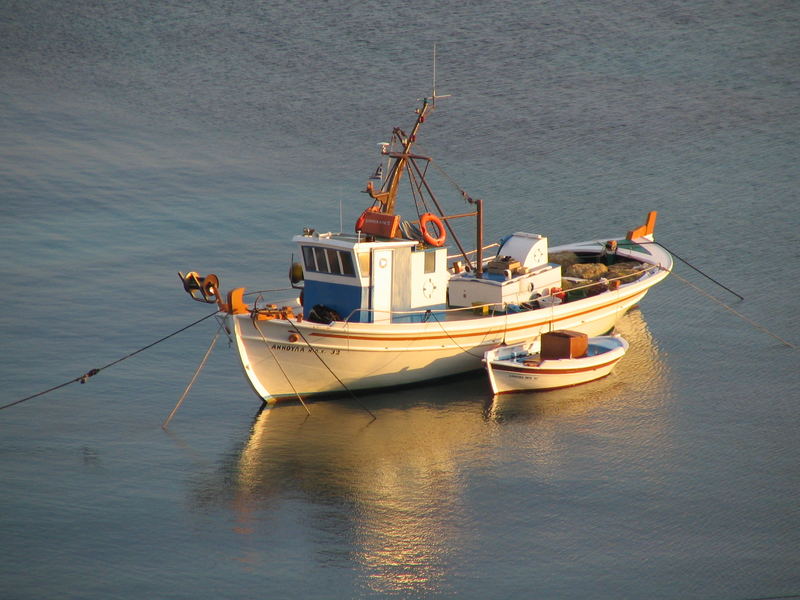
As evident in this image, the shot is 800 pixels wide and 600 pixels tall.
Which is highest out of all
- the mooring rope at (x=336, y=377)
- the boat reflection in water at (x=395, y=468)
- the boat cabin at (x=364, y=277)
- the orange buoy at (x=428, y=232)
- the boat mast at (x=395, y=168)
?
the boat mast at (x=395, y=168)

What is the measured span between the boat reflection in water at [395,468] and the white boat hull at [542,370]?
243mm

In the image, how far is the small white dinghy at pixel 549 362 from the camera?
2612 centimetres

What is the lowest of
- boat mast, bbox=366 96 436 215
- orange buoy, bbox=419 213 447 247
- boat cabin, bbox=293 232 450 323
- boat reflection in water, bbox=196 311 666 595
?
boat reflection in water, bbox=196 311 666 595

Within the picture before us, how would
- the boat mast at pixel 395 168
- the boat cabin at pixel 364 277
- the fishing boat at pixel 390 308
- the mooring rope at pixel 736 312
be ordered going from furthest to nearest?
the mooring rope at pixel 736 312 < the boat mast at pixel 395 168 < the boat cabin at pixel 364 277 < the fishing boat at pixel 390 308

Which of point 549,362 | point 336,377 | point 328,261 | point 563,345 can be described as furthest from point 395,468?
point 563,345

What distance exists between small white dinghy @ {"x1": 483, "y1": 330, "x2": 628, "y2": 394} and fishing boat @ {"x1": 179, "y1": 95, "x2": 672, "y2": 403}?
569 millimetres

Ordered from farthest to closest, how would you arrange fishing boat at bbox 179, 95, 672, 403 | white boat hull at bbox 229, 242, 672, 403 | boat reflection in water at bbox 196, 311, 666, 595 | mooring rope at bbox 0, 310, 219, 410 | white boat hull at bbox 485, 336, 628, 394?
white boat hull at bbox 485, 336, 628, 394 → fishing boat at bbox 179, 95, 672, 403 → white boat hull at bbox 229, 242, 672, 403 → mooring rope at bbox 0, 310, 219, 410 → boat reflection in water at bbox 196, 311, 666, 595

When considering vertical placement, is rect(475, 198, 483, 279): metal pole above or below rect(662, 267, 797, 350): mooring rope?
above

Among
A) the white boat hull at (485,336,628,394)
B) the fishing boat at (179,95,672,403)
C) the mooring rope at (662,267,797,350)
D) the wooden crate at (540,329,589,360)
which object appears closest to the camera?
the fishing boat at (179,95,672,403)

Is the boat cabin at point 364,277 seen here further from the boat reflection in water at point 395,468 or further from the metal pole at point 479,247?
the boat reflection in water at point 395,468

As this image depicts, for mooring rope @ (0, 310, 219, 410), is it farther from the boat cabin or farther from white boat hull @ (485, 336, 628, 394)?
white boat hull @ (485, 336, 628, 394)


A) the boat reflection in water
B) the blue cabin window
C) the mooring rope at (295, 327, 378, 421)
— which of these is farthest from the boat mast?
the boat reflection in water

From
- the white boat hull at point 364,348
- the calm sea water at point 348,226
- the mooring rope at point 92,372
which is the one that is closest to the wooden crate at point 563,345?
the white boat hull at point 364,348

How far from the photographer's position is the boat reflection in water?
1975 cm
